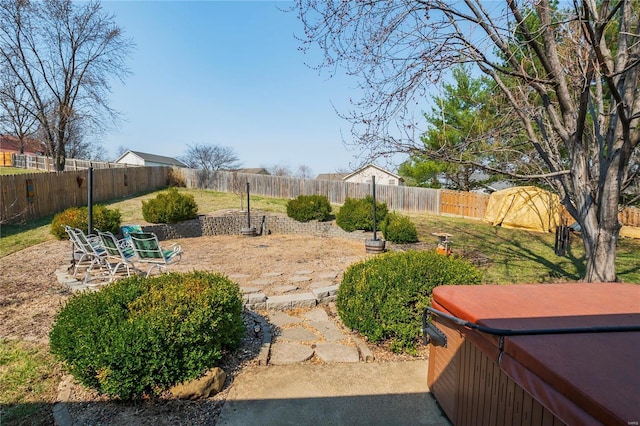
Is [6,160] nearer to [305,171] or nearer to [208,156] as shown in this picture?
[208,156]

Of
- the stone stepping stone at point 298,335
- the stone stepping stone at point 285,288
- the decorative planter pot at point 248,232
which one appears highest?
the decorative planter pot at point 248,232

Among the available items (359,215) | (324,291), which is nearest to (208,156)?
(359,215)

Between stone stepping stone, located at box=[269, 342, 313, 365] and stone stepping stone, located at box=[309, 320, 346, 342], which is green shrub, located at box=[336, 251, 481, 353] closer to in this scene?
stone stepping stone, located at box=[309, 320, 346, 342]

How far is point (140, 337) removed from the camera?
2430 millimetres

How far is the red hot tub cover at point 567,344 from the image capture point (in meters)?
1.22

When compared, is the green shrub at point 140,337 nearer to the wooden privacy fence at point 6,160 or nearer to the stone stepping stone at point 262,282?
the stone stepping stone at point 262,282

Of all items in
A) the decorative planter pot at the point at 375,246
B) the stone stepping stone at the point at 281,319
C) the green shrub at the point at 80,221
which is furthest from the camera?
the decorative planter pot at the point at 375,246

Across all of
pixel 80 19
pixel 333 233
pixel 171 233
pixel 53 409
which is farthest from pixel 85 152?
pixel 53 409

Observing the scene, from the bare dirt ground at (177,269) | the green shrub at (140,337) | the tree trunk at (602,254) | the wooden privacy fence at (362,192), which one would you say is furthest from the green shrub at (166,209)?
the tree trunk at (602,254)

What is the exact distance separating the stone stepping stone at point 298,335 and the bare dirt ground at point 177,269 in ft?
1.19

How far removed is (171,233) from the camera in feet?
35.9

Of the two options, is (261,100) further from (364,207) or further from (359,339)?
(359,339)

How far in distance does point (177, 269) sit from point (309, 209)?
6.19m

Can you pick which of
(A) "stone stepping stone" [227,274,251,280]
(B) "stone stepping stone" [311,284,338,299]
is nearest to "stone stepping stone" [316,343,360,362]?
(B) "stone stepping stone" [311,284,338,299]
